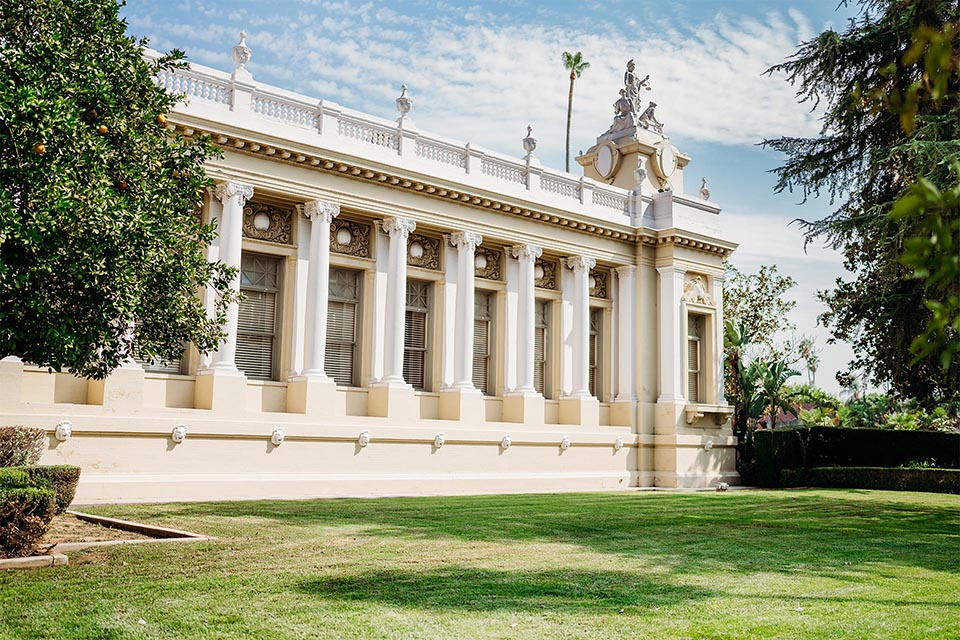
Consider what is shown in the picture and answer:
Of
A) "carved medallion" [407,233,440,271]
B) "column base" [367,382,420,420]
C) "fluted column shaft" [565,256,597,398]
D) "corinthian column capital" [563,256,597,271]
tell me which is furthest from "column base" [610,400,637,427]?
"column base" [367,382,420,420]

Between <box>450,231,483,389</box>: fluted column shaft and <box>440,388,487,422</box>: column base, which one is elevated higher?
<box>450,231,483,389</box>: fluted column shaft

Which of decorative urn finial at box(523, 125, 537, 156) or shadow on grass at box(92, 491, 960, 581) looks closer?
shadow on grass at box(92, 491, 960, 581)

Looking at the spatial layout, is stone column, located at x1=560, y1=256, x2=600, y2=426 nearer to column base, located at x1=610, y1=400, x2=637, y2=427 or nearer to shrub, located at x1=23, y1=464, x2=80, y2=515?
column base, located at x1=610, y1=400, x2=637, y2=427

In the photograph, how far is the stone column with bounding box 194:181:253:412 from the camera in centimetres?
2025

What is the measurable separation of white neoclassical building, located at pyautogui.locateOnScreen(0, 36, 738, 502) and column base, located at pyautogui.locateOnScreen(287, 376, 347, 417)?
0.18 feet

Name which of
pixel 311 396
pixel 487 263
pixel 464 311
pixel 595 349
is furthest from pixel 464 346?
pixel 595 349

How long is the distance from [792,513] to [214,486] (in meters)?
11.8

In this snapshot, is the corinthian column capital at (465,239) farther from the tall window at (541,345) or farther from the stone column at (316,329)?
the stone column at (316,329)

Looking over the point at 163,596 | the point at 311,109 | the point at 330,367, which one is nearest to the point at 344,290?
the point at 330,367

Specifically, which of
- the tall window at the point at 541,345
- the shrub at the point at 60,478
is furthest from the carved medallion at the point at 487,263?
the shrub at the point at 60,478

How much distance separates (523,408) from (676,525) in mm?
11499

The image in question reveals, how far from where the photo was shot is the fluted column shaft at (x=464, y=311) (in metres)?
25.0

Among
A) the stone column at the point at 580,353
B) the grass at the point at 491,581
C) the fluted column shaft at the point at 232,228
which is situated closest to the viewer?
the grass at the point at 491,581

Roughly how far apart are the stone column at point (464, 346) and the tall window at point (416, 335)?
0.92 meters
